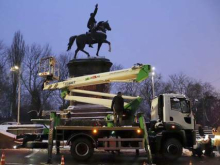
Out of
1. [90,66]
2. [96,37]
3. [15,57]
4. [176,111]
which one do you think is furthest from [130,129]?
[15,57]

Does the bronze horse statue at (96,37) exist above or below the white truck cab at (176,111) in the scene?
above

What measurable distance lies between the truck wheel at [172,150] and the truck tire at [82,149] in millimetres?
3616

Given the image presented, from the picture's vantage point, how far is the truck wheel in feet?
46.0

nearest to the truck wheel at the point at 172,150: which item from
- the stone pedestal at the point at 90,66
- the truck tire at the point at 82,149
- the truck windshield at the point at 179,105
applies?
the truck windshield at the point at 179,105

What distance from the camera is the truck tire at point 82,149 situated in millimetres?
13125

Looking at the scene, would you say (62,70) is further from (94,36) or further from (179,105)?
(179,105)

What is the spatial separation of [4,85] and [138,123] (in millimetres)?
43334

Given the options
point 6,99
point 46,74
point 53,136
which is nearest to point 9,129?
point 46,74

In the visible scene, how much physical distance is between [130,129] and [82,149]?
2.34 metres

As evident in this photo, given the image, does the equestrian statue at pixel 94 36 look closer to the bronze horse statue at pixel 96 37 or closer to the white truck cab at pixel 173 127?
the bronze horse statue at pixel 96 37

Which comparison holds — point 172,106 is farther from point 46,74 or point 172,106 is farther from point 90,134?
point 46,74

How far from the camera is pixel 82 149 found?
13250 millimetres

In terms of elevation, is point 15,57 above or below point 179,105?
above

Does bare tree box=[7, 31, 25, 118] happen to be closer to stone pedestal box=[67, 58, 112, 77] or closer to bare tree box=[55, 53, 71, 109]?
bare tree box=[55, 53, 71, 109]
